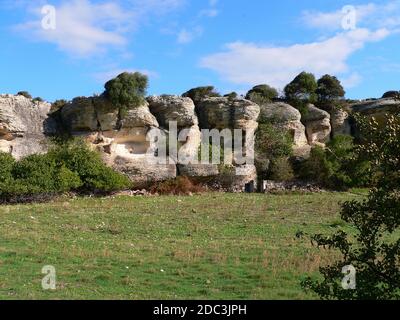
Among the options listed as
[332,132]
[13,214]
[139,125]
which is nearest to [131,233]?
[13,214]

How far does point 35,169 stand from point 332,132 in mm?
26699

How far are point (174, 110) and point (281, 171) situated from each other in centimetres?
958

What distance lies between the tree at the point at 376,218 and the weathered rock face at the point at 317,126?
40.8 meters

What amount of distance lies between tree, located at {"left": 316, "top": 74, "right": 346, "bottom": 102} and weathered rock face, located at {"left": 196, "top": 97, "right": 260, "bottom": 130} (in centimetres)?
1010

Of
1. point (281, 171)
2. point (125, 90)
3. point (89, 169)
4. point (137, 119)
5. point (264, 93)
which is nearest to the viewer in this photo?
point (89, 169)

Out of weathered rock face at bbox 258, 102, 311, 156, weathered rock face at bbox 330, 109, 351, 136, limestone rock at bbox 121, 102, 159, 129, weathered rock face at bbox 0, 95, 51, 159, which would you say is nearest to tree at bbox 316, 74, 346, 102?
weathered rock face at bbox 330, 109, 351, 136

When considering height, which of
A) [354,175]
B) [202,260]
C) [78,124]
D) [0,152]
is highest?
[78,124]

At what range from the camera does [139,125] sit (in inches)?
1602

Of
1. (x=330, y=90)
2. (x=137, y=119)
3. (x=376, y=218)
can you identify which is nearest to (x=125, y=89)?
(x=137, y=119)

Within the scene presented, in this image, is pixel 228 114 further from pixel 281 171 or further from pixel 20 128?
pixel 20 128

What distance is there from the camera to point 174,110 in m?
41.8

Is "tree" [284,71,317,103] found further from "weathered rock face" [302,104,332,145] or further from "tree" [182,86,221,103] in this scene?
"tree" [182,86,221,103]

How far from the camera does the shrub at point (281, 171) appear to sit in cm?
3984
